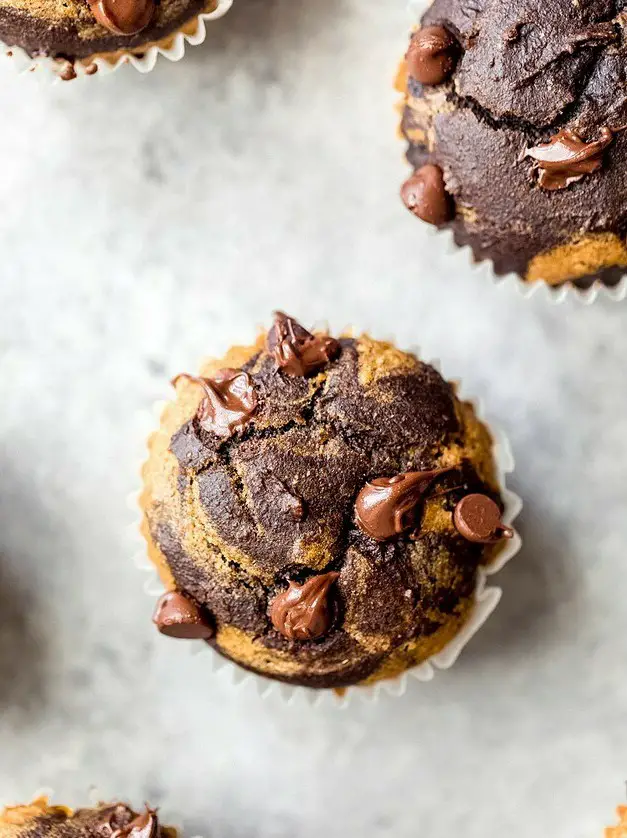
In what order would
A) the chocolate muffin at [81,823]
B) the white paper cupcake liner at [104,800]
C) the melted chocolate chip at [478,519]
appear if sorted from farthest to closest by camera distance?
the white paper cupcake liner at [104,800] < the chocolate muffin at [81,823] < the melted chocolate chip at [478,519]

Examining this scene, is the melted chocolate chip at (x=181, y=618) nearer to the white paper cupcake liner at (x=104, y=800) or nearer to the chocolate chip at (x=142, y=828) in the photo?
the chocolate chip at (x=142, y=828)

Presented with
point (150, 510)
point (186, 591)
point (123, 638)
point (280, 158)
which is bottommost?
point (123, 638)

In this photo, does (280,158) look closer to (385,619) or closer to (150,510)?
(150,510)

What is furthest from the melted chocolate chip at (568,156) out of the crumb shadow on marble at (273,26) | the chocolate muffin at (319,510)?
the crumb shadow on marble at (273,26)

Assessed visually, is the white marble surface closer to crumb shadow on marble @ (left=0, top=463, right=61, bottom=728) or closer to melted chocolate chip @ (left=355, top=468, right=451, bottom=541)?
crumb shadow on marble @ (left=0, top=463, right=61, bottom=728)

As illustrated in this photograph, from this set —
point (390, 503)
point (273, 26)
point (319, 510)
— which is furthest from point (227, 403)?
point (273, 26)

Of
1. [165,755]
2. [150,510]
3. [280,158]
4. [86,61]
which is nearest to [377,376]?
[150,510]
